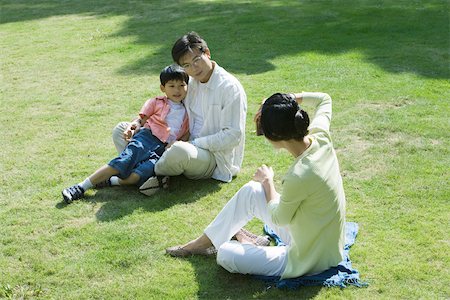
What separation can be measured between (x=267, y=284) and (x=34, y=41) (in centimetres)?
781

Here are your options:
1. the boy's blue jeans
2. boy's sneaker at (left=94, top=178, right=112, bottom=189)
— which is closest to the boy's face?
the boy's blue jeans

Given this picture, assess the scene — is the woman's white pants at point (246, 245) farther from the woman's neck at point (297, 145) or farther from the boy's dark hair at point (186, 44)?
the boy's dark hair at point (186, 44)

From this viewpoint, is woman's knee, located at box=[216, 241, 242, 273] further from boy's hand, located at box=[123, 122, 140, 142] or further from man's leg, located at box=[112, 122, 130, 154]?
man's leg, located at box=[112, 122, 130, 154]

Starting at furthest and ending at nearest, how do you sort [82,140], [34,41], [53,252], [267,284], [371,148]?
[34,41] < [82,140] < [371,148] < [53,252] < [267,284]

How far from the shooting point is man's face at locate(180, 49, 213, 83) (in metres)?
4.77

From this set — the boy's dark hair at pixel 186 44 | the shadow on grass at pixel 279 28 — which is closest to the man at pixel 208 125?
the boy's dark hair at pixel 186 44

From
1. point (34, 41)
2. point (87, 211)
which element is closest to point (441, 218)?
point (87, 211)

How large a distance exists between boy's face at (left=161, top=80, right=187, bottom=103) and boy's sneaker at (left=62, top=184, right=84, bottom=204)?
1.02 meters

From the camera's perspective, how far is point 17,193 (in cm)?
512

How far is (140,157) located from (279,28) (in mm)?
5717

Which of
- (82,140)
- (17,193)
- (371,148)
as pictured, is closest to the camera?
(17,193)

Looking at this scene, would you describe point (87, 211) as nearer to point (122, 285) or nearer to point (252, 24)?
point (122, 285)

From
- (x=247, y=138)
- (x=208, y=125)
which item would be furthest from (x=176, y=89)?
(x=247, y=138)

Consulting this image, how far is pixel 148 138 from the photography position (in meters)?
5.14
